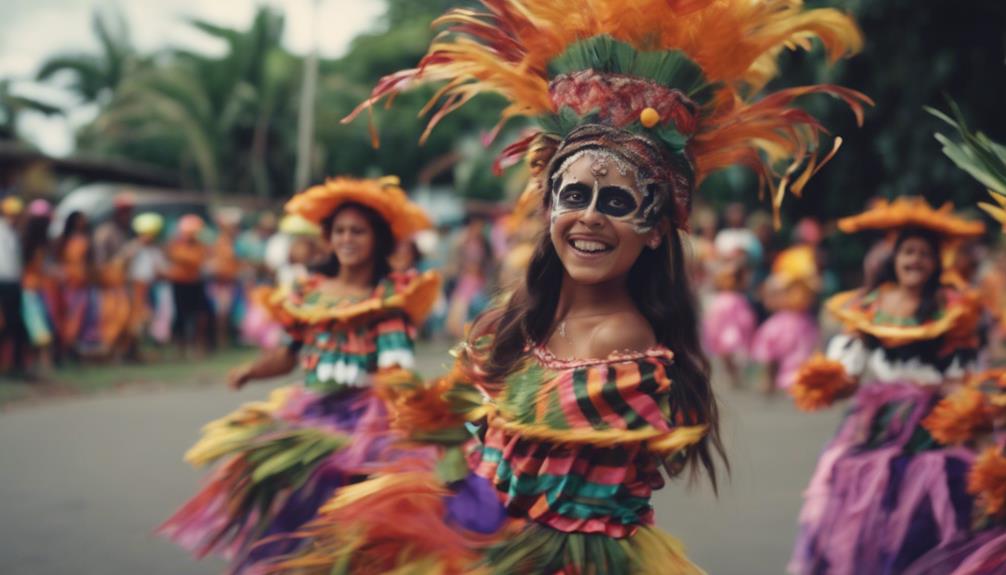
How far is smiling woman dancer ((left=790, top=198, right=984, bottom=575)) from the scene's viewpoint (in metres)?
4.28

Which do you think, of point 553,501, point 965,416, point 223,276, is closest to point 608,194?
point 553,501

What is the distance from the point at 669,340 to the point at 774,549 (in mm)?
3001

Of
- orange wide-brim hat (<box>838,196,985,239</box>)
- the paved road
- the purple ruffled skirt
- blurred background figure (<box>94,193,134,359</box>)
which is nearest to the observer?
the purple ruffled skirt

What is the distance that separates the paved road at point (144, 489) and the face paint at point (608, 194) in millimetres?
854

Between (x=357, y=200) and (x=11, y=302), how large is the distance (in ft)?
22.3

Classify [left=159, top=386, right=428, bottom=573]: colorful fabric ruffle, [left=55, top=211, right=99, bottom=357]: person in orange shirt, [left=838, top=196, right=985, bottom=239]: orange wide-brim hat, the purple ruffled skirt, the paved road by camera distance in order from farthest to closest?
[left=55, top=211, right=99, bottom=357]: person in orange shirt → the paved road → [left=838, top=196, right=985, bottom=239]: orange wide-brim hat → the purple ruffled skirt → [left=159, top=386, right=428, bottom=573]: colorful fabric ruffle

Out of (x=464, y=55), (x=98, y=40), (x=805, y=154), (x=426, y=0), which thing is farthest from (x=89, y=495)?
(x=426, y=0)

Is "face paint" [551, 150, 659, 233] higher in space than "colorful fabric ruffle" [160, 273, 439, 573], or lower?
higher

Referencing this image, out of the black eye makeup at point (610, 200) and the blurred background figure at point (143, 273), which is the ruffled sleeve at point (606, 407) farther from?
the blurred background figure at point (143, 273)

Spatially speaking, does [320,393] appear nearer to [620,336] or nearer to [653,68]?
[620,336]

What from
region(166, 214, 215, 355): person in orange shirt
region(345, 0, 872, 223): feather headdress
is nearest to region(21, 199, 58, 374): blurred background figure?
region(166, 214, 215, 355): person in orange shirt

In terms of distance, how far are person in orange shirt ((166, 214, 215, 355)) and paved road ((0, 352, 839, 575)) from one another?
3.25 meters

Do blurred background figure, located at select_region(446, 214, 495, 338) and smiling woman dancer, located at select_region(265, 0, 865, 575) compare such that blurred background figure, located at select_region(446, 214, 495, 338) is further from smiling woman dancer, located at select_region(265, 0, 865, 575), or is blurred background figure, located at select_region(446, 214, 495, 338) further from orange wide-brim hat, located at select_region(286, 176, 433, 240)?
smiling woman dancer, located at select_region(265, 0, 865, 575)

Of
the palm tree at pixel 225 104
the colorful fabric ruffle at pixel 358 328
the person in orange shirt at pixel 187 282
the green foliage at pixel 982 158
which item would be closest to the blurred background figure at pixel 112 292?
the person in orange shirt at pixel 187 282
